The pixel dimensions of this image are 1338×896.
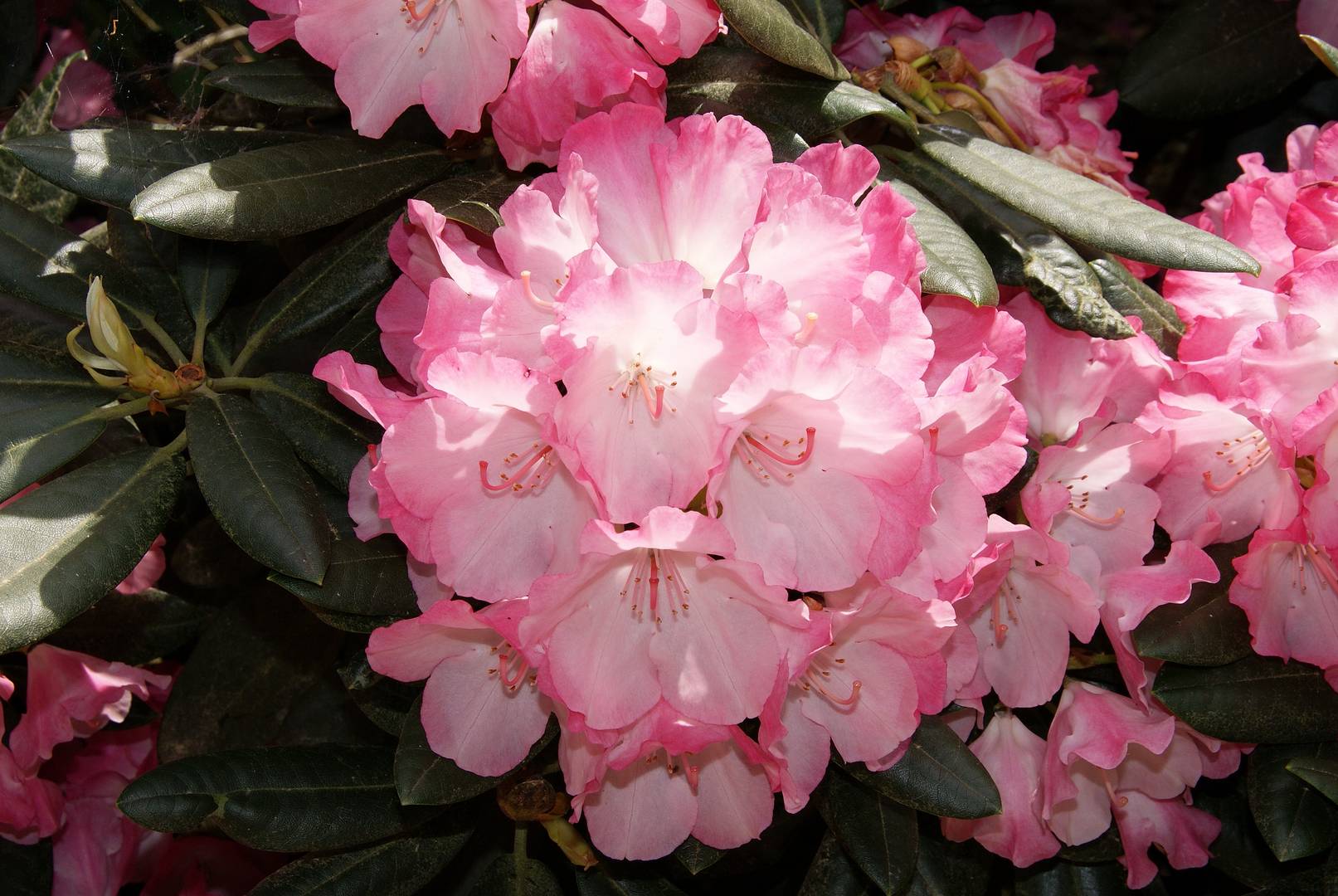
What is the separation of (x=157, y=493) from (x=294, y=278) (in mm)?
249

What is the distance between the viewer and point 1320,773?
3.34 feet

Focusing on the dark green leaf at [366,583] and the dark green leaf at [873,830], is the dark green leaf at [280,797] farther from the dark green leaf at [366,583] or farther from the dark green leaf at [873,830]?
the dark green leaf at [873,830]

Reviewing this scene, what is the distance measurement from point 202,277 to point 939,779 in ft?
2.64

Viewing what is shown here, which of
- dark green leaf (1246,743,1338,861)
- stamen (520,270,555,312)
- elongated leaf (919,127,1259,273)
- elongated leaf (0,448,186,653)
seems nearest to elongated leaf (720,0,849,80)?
elongated leaf (919,127,1259,273)

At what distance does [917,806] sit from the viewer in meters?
0.99

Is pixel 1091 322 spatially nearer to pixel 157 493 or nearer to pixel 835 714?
pixel 835 714

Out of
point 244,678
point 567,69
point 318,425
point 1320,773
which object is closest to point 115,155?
point 318,425

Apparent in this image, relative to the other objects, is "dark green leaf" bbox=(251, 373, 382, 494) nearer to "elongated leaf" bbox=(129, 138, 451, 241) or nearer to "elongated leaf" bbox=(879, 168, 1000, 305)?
"elongated leaf" bbox=(129, 138, 451, 241)

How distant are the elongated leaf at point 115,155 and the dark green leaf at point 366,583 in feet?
1.17

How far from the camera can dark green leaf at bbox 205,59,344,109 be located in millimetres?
1084

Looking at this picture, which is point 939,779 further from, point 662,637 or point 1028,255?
point 1028,255

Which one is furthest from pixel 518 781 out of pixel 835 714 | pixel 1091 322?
pixel 1091 322

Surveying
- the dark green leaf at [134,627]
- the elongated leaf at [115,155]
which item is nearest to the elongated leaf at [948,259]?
the elongated leaf at [115,155]

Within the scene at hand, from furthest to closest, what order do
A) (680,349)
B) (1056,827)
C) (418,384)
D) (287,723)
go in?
(287,723), (1056,827), (418,384), (680,349)
